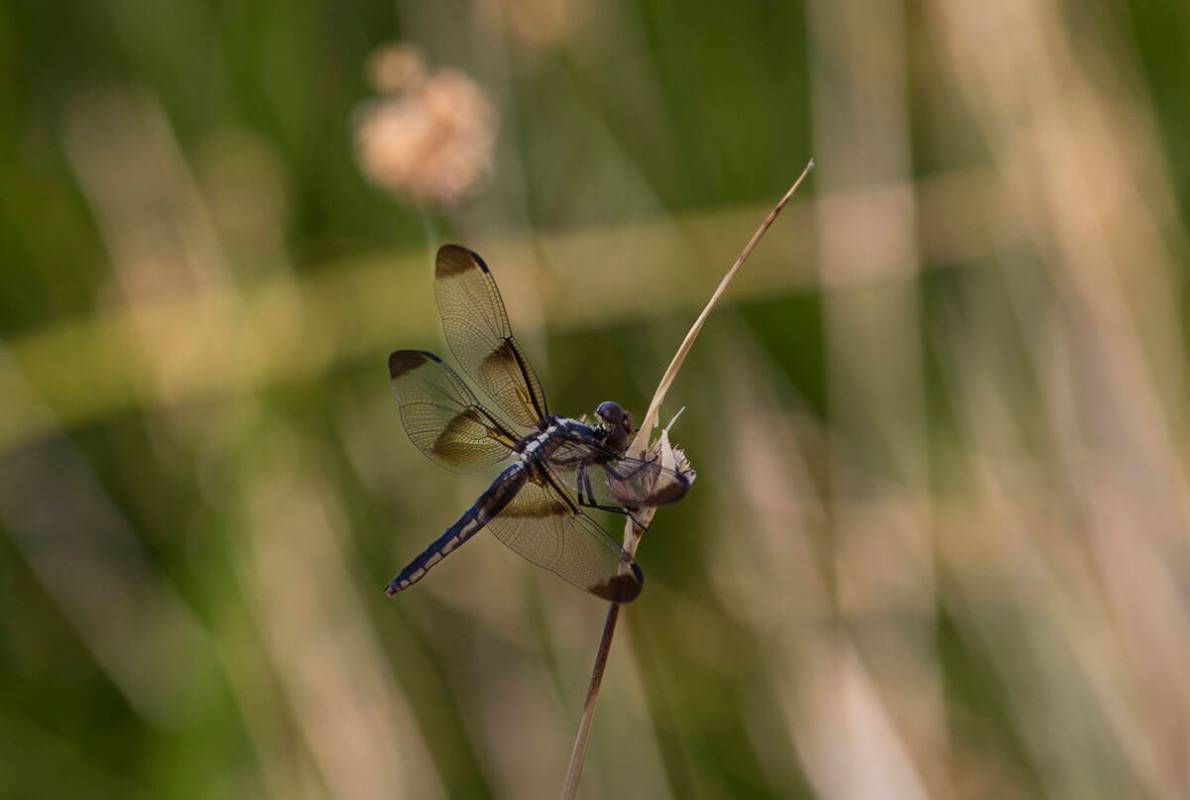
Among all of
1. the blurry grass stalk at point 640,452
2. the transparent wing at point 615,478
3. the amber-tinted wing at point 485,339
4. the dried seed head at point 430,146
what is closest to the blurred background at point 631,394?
the dried seed head at point 430,146

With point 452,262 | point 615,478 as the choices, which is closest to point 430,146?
point 452,262

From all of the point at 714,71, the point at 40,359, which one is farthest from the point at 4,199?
the point at 714,71

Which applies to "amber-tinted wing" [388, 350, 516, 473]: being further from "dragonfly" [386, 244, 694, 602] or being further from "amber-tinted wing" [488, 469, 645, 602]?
"amber-tinted wing" [488, 469, 645, 602]

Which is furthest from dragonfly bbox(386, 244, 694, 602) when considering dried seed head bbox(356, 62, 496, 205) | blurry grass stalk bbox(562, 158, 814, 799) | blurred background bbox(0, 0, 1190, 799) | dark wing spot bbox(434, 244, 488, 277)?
blurred background bbox(0, 0, 1190, 799)

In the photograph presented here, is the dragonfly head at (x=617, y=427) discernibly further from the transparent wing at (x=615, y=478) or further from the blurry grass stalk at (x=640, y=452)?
the blurry grass stalk at (x=640, y=452)

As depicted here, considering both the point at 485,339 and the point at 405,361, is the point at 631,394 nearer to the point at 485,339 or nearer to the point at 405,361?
the point at 485,339
